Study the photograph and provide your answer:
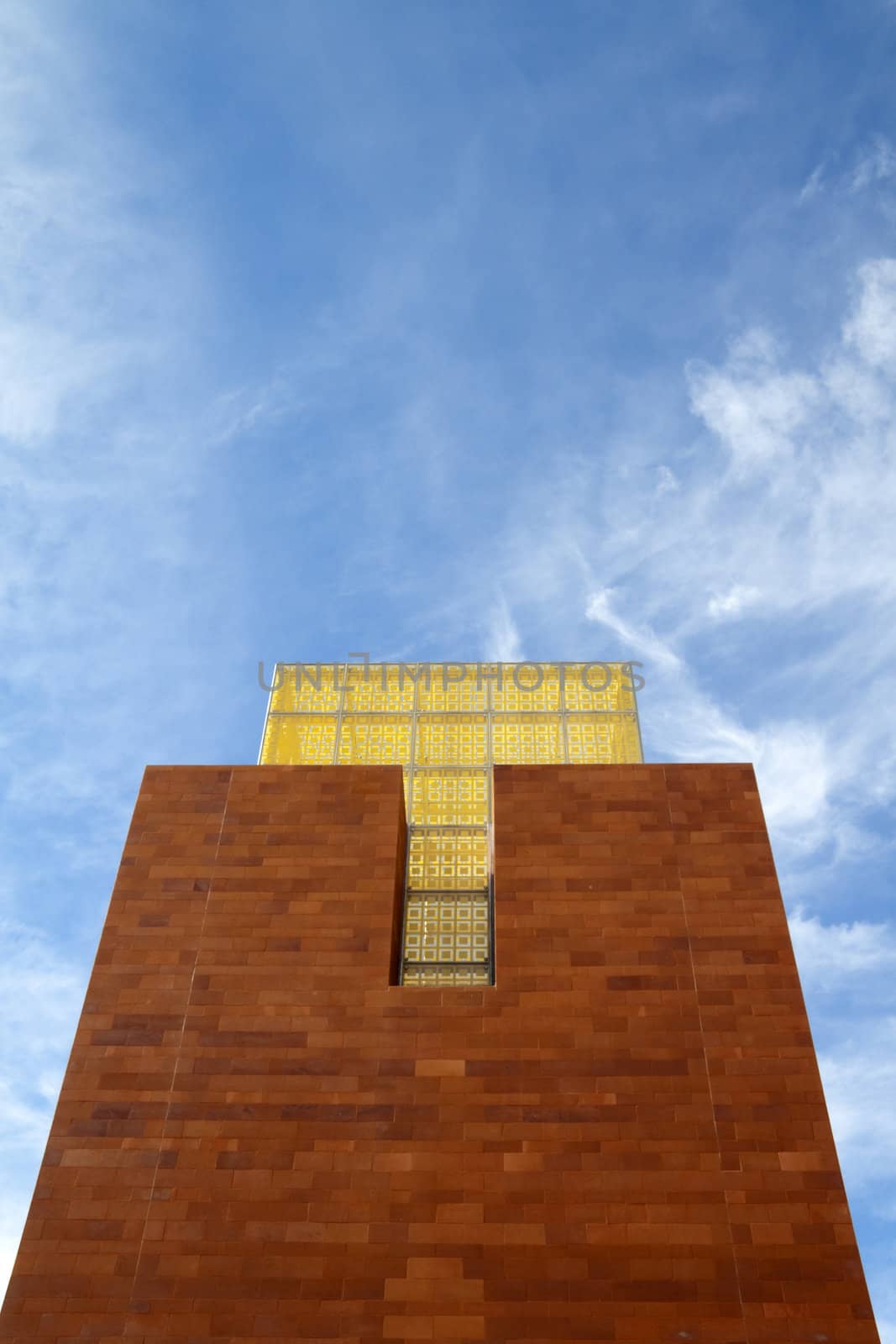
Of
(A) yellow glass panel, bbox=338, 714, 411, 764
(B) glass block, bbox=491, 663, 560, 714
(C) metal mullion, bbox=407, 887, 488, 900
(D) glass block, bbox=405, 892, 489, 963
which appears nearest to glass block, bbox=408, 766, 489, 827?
(A) yellow glass panel, bbox=338, 714, 411, 764

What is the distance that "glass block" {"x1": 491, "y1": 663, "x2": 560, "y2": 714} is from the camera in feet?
96.0

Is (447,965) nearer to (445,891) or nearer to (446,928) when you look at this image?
(446,928)

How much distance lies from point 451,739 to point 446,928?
18.4 feet

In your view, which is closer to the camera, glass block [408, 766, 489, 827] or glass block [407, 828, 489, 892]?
glass block [407, 828, 489, 892]

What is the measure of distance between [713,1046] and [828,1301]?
15.0 ft

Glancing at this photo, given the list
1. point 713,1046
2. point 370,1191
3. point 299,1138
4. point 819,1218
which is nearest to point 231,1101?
point 299,1138

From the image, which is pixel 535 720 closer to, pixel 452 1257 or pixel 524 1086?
pixel 524 1086

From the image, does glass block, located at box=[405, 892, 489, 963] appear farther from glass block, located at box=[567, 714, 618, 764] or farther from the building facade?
glass block, located at box=[567, 714, 618, 764]

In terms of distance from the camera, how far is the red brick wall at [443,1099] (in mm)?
18594

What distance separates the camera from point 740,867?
23.5 metres

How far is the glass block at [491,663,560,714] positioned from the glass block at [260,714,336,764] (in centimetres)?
466

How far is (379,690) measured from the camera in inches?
1167

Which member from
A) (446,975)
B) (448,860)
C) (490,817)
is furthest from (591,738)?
(446,975)

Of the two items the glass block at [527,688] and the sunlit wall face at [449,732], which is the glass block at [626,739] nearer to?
the sunlit wall face at [449,732]
